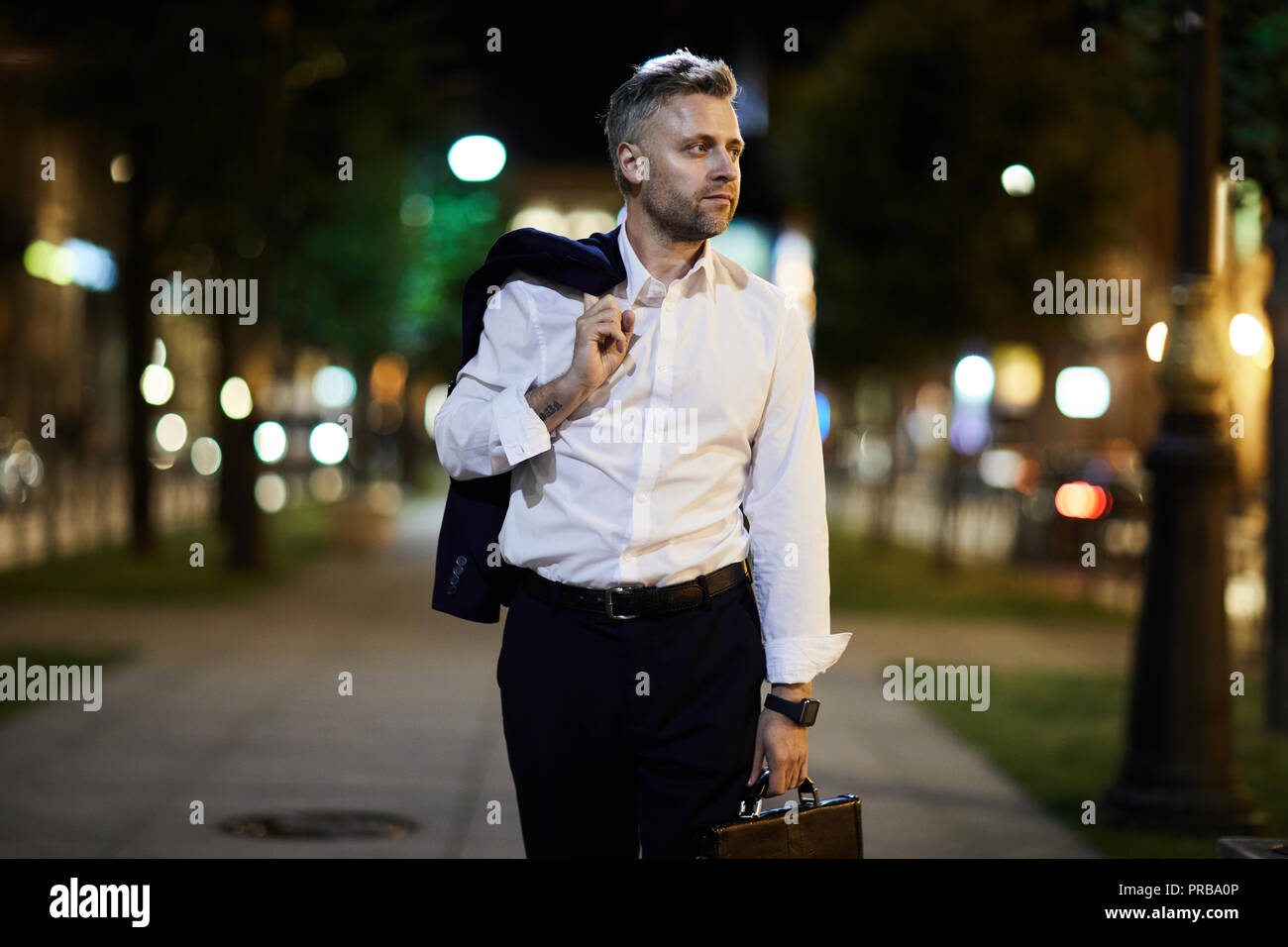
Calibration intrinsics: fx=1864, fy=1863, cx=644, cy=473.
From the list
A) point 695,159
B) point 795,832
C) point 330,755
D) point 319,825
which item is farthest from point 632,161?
point 330,755

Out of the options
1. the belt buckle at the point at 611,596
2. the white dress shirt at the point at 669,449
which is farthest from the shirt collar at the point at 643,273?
the belt buckle at the point at 611,596

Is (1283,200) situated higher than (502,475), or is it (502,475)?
(1283,200)

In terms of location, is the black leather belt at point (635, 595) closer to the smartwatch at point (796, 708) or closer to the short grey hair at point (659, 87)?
the smartwatch at point (796, 708)

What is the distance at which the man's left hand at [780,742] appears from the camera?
365 cm

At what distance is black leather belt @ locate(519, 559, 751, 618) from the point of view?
11.9 feet

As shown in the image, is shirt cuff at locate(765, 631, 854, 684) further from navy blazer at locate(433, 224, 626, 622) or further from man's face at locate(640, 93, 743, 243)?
man's face at locate(640, 93, 743, 243)

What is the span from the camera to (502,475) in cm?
384

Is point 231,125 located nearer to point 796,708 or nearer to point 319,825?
point 319,825

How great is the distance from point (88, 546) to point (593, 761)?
808 inches

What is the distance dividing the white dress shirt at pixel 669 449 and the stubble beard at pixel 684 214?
110mm

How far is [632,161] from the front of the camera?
144 inches

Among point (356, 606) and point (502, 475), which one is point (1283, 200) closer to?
point (502, 475)

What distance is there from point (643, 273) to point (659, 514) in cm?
49
